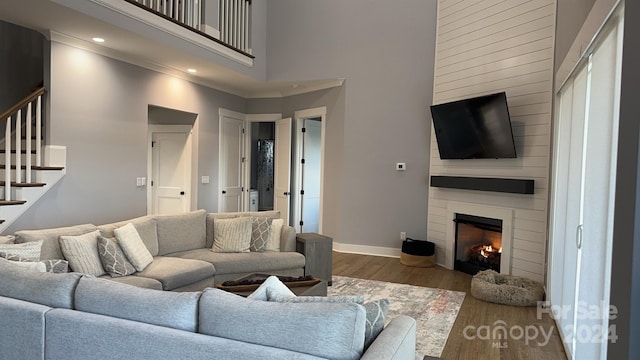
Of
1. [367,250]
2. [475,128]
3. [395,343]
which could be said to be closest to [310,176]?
[367,250]

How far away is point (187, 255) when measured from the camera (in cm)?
444

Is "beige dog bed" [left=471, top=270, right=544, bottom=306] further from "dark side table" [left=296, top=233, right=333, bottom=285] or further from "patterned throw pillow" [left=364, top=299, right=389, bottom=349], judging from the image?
"patterned throw pillow" [left=364, top=299, right=389, bottom=349]

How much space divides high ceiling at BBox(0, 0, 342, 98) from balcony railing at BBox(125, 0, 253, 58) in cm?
32

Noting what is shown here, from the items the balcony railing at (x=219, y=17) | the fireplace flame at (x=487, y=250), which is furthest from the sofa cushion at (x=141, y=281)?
the fireplace flame at (x=487, y=250)

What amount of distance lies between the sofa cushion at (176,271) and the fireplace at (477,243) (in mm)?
3410

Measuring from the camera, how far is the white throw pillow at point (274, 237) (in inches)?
189

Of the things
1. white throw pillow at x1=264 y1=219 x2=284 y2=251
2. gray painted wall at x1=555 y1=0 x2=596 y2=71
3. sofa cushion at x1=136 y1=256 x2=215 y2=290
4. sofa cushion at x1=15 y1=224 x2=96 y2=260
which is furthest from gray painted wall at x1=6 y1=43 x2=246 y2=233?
gray painted wall at x1=555 y1=0 x2=596 y2=71

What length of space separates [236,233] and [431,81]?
3.61 m

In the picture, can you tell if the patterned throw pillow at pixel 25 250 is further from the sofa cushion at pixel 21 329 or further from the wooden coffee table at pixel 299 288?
the wooden coffee table at pixel 299 288

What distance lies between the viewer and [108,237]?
384 cm

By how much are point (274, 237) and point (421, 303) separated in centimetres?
178

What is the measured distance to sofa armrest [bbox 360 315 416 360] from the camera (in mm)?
1608

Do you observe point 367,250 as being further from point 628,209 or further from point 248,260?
point 628,209

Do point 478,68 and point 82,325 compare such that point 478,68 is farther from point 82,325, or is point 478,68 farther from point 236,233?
point 82,325
